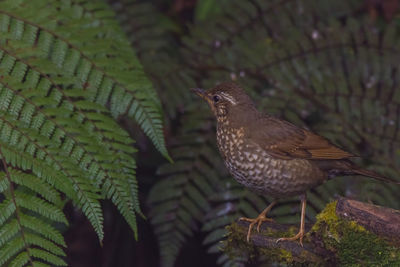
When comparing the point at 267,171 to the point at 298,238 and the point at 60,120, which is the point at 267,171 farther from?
the point at 60,120

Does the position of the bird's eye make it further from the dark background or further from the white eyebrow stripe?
the dark background

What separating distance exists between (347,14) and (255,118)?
2118 millimetres

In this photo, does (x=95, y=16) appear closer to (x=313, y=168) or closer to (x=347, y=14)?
(x=313, y=168)

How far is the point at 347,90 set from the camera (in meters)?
4.41

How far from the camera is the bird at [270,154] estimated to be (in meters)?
3.23

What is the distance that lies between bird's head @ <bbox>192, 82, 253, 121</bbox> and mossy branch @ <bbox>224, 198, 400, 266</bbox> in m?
0.90

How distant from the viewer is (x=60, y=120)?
295 centimetres

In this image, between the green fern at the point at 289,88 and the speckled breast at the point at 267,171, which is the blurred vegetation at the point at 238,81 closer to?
the green fern at the point at 289,88

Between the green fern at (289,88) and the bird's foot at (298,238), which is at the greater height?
the green fern at (289,88)

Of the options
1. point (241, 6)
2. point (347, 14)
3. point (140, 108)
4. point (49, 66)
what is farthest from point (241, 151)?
point (347, 14)

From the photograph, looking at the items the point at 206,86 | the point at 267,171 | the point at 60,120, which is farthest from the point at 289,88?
the point at 60,120

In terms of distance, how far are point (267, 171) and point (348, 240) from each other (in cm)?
72

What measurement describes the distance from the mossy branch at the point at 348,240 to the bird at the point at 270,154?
0.25 m

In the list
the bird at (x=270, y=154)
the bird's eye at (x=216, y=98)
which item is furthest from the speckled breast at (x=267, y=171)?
the bird's eye at (x=216, y=98)
